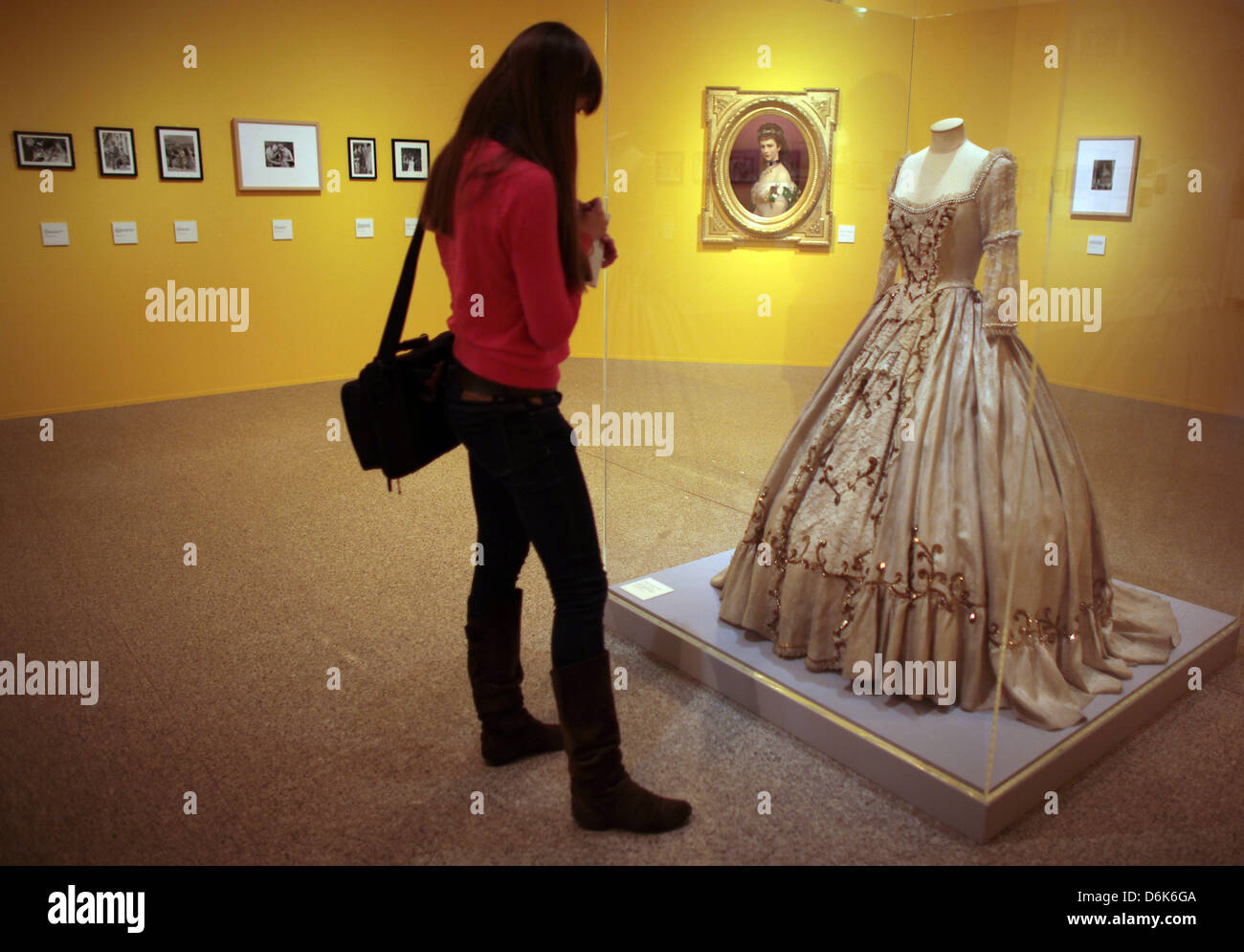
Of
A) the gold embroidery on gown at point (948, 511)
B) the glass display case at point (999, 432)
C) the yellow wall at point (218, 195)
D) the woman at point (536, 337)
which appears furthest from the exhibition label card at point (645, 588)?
the yellow wall at point (218, 195)

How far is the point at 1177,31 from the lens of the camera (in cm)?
221

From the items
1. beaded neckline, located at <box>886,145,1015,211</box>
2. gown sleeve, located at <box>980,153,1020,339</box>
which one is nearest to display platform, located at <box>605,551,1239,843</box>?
gown sleeve, located at <box>980,153,1020,339</box>

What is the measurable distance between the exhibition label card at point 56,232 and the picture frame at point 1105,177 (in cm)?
598

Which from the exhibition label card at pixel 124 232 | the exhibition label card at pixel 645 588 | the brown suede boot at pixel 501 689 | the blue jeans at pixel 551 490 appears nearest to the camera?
the blue jeans at pixel 551 490

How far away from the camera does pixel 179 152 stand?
20.4ft

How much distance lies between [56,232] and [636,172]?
4245 millimetres

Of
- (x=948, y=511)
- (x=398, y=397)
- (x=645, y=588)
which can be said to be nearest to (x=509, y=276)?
(x=398, y=397)

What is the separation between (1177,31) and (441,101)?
587 centimetres

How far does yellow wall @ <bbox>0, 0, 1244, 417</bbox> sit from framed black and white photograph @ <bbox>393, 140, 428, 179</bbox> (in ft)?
0.26

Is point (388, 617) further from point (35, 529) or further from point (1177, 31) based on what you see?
point (1177, 31)

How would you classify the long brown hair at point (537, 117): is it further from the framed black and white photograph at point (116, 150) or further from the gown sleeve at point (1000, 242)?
the framed black and white photograph at point (116, 150)

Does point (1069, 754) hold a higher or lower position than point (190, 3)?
lower

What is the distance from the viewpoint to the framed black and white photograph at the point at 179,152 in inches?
242
